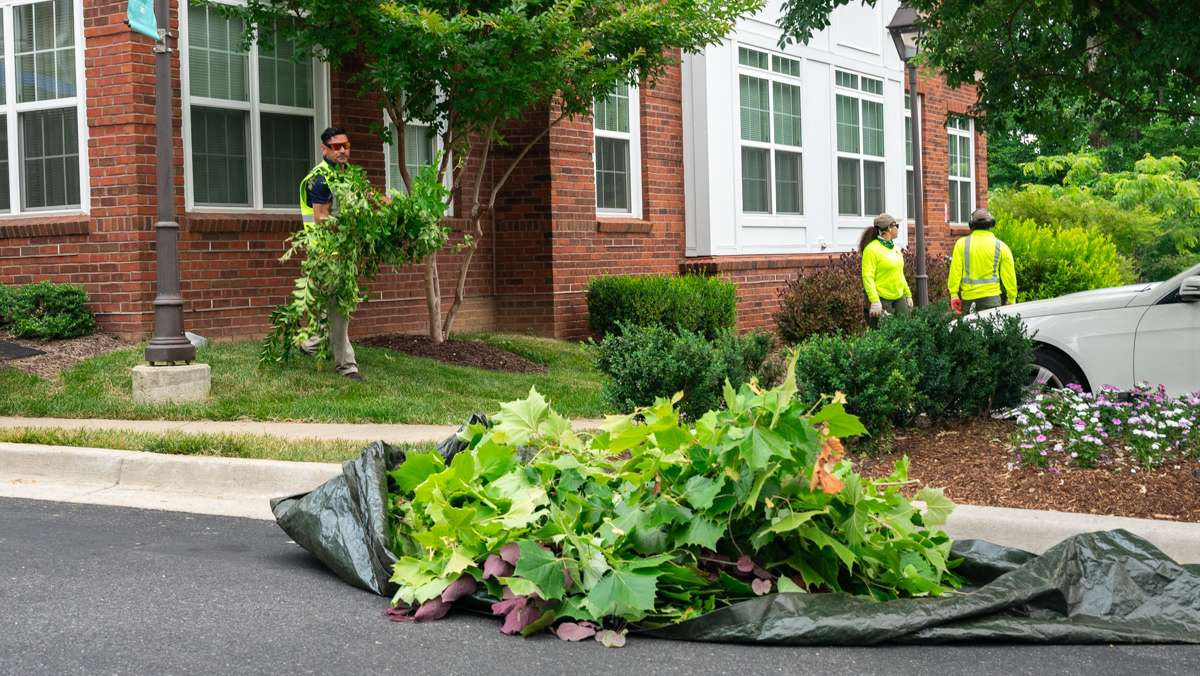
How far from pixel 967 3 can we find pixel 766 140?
35.2 feet

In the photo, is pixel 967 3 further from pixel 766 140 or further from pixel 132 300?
pixel 766 140

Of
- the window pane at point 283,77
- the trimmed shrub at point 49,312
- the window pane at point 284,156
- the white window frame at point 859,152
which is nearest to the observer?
the trimmed shrub at point 49,312

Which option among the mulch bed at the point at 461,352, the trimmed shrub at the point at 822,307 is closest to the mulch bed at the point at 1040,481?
the mulch bed at the point at 461,352

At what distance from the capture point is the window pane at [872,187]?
Answer: 21.6m

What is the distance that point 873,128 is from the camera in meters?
21.7

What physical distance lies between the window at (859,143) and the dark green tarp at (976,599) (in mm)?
15539

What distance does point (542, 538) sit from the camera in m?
5.12

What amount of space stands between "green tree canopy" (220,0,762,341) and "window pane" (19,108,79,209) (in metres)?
1.91

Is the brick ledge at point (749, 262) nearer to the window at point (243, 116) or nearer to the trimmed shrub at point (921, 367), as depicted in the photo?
the window at point (243, 116)

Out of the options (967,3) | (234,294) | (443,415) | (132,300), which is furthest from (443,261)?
(967,3)

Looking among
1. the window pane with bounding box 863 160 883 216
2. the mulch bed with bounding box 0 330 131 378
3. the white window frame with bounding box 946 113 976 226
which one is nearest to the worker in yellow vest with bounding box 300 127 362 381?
the mulch bed with bounding box 0 330 131 378

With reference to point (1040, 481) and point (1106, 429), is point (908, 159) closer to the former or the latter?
point (1106, 429)

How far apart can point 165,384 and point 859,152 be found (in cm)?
1358

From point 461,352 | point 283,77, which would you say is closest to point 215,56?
point 283,77
